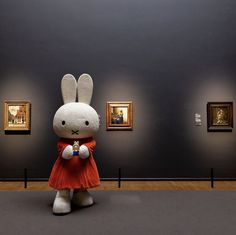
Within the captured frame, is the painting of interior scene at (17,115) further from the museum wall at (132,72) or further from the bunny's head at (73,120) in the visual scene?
the bunny's head at (73,120)

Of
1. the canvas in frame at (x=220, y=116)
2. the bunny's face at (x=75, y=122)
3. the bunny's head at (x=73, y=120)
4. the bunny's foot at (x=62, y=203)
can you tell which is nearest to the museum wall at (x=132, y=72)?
the canvas in frame at (x=220, y=116)

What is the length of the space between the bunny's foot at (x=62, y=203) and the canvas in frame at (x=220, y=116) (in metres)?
3.95

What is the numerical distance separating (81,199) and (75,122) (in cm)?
122

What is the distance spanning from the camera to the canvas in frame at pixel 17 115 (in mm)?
6734

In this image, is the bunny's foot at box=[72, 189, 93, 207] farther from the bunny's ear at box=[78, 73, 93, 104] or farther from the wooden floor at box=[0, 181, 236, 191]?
the bunny's ear at box=[78, 73, 93, 104]

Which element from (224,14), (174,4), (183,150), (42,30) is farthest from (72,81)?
(224,14)

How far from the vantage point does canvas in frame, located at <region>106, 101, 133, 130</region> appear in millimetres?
6770

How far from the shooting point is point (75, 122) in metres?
4.32

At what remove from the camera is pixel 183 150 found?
6.80 m

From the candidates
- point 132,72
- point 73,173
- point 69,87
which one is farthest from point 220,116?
point 73,173

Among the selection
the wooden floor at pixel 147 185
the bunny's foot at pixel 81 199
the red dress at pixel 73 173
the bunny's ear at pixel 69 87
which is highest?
the bunny's ear at pixel 69 87

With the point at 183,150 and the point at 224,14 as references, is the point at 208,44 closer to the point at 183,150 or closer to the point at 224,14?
the point at 224,14

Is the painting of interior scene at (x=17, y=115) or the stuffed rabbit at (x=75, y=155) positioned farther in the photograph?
the painting of interior scene at (x=17, y=115)

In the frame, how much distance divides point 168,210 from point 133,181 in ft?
7.98
